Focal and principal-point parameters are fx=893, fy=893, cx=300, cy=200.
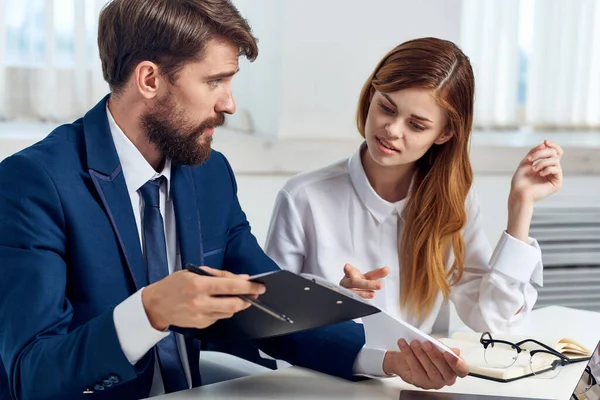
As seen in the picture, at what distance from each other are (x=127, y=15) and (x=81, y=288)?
515 mm

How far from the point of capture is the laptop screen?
132cm

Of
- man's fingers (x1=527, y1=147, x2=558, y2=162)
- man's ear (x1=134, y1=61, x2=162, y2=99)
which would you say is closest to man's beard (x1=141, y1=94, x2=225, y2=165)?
man's ear (x1=134, y1=61, x2=162, y2=99)

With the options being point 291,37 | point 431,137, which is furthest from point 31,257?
point 291,37

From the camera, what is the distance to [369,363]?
5.26 ft

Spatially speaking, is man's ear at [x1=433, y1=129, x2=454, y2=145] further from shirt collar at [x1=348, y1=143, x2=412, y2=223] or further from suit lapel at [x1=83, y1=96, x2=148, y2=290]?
suit lapel at [x1=83, y1=96, x2=148, y2=290]

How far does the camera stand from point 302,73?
9.62 ft

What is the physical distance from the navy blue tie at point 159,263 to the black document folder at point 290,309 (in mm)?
186

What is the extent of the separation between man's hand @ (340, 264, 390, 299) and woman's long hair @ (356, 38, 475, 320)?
1.36ft

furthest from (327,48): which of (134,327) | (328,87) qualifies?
(134,327)

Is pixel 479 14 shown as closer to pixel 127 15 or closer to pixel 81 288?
pixel 127 15

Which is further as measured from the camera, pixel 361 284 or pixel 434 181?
pixel 434 181

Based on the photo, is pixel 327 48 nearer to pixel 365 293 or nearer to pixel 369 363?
pixel 365 293

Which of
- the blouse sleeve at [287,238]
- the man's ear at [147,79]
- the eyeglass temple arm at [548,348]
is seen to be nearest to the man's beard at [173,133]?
the man's ear at [147,79]

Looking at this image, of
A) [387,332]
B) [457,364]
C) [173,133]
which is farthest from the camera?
[173,133]
